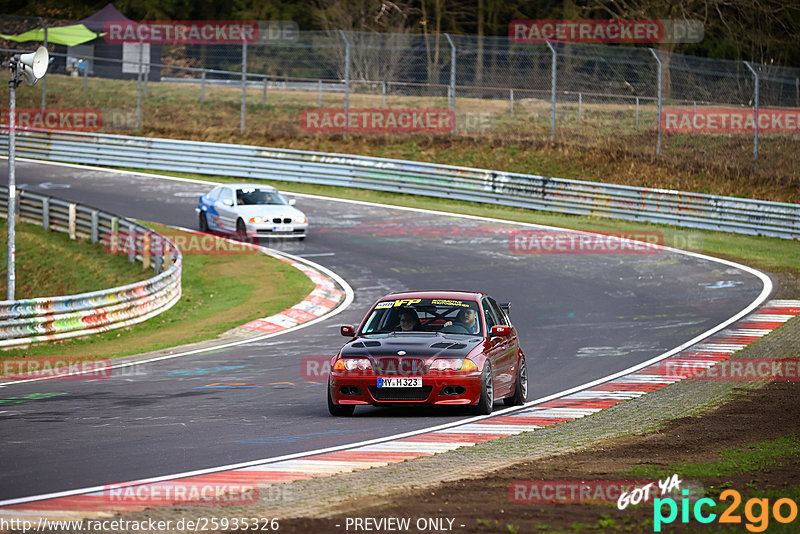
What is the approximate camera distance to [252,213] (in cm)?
2756

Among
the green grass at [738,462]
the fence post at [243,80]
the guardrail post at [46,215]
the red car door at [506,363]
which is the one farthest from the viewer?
the fence post at [243,80]

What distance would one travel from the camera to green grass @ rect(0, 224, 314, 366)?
18094 millimetres

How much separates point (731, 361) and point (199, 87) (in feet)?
112

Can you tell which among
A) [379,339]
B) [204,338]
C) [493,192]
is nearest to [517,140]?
[493,192]

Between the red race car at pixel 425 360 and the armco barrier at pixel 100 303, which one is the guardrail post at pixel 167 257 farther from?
the red race car at pixel 425 360

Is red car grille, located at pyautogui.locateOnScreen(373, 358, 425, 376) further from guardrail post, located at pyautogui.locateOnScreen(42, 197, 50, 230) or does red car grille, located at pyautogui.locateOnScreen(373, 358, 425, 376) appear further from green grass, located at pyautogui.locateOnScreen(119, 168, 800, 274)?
guardrail post, located at pyautogui.locateOnScreen(42, 197, 50, 230)

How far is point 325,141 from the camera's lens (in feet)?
130

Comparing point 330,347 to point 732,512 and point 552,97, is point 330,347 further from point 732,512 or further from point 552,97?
point 552,97

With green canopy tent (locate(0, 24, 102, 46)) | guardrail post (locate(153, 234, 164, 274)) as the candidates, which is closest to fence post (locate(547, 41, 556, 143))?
guardrail post (locate(153, 234, 164, 274))

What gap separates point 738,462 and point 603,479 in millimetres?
1411

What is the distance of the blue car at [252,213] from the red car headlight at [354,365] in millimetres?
16191

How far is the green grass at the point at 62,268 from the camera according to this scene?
24.0 meters

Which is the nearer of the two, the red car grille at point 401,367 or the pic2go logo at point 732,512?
the pic2go logo at point 732,512

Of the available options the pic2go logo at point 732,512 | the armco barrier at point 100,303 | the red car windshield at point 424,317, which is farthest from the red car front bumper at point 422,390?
the armco barrier at point 100,303
